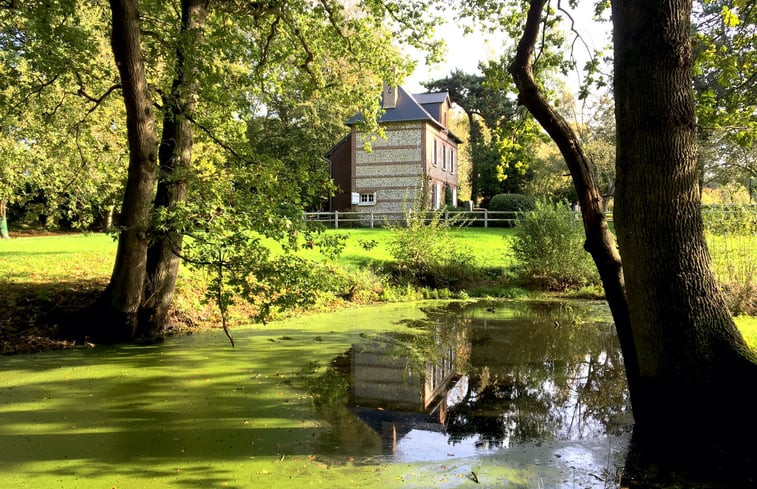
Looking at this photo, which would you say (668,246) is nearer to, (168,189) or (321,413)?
(321,413)

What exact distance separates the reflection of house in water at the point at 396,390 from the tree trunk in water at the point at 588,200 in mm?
1770

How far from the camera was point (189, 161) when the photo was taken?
8656 mm

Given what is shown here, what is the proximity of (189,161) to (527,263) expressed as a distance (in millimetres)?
9697

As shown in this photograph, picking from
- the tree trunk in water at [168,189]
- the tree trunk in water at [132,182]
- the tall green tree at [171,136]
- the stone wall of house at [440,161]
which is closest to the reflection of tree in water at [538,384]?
the tall green tree at [171,136]

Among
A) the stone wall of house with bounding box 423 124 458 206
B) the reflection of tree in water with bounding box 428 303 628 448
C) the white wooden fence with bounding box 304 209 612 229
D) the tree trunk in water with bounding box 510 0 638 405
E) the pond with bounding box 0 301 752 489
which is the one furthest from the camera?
the stone wall of house with bounding box 423 124 458 206

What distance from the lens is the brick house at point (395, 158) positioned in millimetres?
28859

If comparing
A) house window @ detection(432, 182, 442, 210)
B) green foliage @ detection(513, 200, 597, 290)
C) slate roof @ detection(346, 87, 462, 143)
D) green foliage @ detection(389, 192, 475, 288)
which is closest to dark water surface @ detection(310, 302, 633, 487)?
green foliage @ detection(389, 192, 475, 288)

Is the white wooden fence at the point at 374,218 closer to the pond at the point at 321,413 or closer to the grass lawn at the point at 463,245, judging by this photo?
the grass lawn at the point at 463,245

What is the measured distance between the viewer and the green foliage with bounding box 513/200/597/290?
14086 mm

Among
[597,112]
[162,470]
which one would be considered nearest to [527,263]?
[162,470]

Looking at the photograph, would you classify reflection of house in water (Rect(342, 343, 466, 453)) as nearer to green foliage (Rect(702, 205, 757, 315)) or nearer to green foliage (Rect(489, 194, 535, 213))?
green foliage (Rect(702, 205, 757, 315))

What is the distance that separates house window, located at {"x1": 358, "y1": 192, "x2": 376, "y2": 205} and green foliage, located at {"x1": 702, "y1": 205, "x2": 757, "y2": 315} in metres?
20.8

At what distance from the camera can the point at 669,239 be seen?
358cm

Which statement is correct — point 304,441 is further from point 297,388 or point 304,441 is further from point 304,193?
point 304,193
